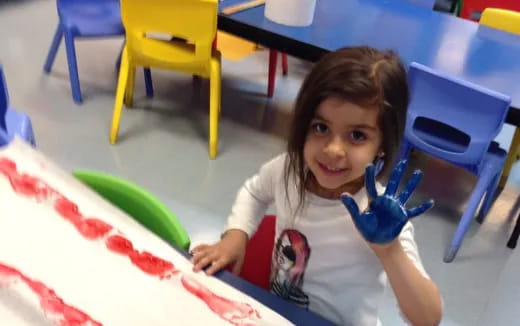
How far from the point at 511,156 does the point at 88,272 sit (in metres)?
1.98

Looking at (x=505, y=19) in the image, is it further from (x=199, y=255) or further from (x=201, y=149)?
(x=199, y=255)

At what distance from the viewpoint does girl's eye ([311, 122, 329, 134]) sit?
32.9 inches

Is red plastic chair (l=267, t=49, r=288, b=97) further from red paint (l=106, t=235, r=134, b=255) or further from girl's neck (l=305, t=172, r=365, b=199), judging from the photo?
red paint (l=106, t=235, r=134, b=255)

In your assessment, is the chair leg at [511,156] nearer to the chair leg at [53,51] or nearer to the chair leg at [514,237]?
the chair leg at [514,237]

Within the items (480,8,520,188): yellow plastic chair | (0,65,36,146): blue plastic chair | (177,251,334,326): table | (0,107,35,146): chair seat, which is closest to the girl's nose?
(177,251,334,326): table

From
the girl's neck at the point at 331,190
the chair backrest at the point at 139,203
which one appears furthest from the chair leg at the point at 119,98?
the girl's neck at the point at 331,190

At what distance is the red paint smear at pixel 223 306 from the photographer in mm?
756

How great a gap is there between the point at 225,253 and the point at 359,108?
0.31 metres

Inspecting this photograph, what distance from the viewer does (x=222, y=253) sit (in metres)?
0.89

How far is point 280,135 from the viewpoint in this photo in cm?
253

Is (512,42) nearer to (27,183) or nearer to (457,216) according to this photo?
(457,216)

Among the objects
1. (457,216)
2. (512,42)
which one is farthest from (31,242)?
(512,42)

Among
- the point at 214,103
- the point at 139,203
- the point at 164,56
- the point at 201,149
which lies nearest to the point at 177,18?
the point at 164,56

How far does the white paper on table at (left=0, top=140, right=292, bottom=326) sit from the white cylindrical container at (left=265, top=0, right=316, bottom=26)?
125cm
